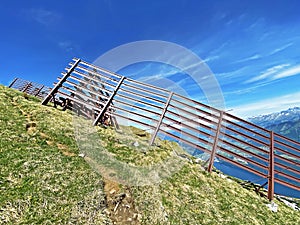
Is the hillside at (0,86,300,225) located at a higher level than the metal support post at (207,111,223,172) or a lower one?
lower

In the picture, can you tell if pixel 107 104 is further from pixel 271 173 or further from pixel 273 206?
pixel 273 206

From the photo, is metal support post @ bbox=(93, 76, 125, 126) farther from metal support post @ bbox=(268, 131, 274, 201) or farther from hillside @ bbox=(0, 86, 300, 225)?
metal support post @ bbox=(268, 131, 274, 201)

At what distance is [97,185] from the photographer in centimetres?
775

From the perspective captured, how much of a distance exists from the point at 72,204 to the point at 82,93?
360 inches

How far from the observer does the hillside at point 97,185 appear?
6.43 meters

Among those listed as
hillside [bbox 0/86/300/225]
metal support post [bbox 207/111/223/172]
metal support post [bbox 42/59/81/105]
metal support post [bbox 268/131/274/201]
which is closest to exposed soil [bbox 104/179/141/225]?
hillside [bbox 0/86/300/225]

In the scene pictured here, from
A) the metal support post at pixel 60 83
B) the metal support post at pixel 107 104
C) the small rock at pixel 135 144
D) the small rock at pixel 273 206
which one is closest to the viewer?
the small rock at pixel 273 206

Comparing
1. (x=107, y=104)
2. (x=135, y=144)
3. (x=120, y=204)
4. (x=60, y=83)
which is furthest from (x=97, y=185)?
(x=60, y=83)

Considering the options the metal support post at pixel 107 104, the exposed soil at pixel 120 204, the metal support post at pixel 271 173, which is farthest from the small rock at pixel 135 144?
the metal support post at pixel 271 173

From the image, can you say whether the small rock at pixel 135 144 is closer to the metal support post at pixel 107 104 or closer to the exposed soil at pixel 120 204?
the metal support post at pixel 107 104

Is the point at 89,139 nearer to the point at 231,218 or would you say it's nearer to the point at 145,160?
the point at 145,160

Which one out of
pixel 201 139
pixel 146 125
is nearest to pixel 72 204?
pixel 146 125

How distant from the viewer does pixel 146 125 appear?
12.9m

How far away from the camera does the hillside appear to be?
6.43 metres
